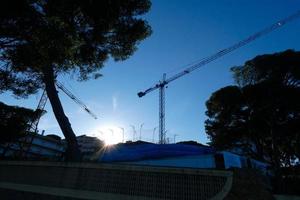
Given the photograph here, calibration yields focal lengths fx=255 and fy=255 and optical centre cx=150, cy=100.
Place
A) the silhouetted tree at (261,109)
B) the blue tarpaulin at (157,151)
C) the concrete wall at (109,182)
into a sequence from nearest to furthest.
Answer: the concrete wall at (109,182), the blue tarpaulin at (157,151), the silhouetted tree at (261,109)

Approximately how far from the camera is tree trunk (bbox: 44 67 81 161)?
1041 centimetres

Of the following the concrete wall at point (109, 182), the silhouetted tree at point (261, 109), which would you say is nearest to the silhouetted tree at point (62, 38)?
the concrete wall at point (109, 182)

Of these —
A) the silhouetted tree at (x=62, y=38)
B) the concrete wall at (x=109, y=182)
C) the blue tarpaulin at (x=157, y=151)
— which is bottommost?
the concrete wall at (x=109, y=182)

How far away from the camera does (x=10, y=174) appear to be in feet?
33.4

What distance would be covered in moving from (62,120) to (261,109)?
64.1ft

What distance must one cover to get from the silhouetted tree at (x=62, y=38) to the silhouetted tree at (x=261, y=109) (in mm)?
15354

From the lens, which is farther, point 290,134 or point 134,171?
point 290,134

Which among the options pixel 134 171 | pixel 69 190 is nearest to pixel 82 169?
pixel 69 190

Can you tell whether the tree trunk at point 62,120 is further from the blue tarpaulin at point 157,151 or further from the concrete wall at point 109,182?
the blue tarpaulin at point 157,151

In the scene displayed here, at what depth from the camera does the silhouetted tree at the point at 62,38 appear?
31.9 ft

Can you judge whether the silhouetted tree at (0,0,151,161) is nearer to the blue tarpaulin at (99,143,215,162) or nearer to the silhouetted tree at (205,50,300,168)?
the blue tarpaulin at (99,143,215,162)

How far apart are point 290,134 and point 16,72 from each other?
23730mm

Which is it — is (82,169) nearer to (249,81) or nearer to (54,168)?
(54,168)

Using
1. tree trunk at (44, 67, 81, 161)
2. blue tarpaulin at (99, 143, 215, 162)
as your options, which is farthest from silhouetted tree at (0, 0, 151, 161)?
blue tarpaulin at (99, 143, 215, 162)
